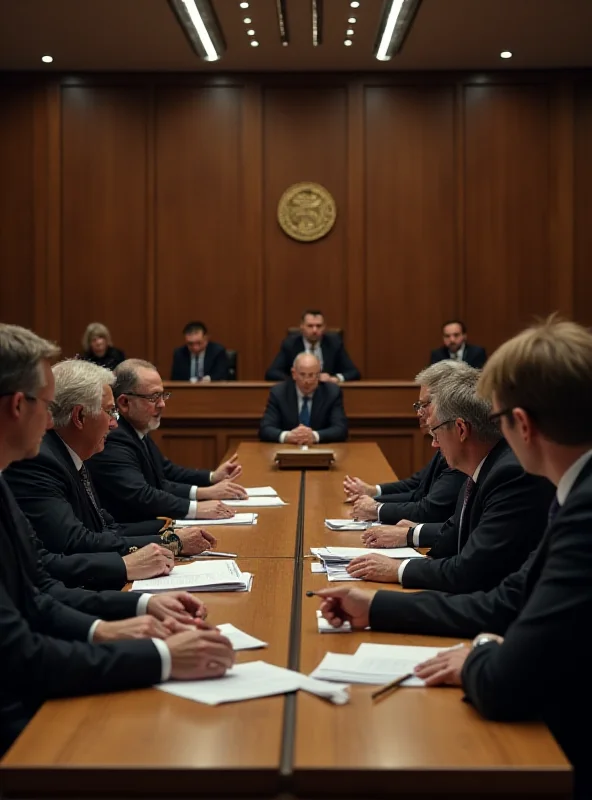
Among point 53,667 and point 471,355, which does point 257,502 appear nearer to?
point 53,667

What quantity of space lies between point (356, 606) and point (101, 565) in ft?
3.03

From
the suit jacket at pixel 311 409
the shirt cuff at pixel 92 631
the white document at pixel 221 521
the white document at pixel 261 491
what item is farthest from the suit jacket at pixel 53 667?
the suit jacket at pixel 311 409

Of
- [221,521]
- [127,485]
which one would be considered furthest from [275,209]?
[221,521]

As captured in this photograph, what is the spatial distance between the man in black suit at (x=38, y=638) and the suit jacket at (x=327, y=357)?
23.2 ft

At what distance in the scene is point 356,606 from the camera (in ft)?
8.00

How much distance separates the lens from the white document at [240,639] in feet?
7.52

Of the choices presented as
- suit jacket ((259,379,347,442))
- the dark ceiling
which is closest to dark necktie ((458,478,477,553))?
suit jacket ((259,379,347,442))

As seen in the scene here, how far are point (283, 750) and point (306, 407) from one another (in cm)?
608

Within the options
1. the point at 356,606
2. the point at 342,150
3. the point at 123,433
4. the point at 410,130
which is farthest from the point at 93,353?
the point at 356,606

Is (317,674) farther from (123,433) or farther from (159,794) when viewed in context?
(123,433)

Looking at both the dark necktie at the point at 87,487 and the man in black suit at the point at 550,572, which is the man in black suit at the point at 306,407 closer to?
the dark necktie at the point at 87,487

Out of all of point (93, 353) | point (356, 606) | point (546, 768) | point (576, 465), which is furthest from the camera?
point (93, 353)

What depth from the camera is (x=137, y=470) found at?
14.8ft

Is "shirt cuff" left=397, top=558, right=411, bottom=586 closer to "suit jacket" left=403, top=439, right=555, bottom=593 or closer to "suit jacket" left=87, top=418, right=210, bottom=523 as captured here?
"suit jacket" left=403, top=439, right=555, bottom=593
